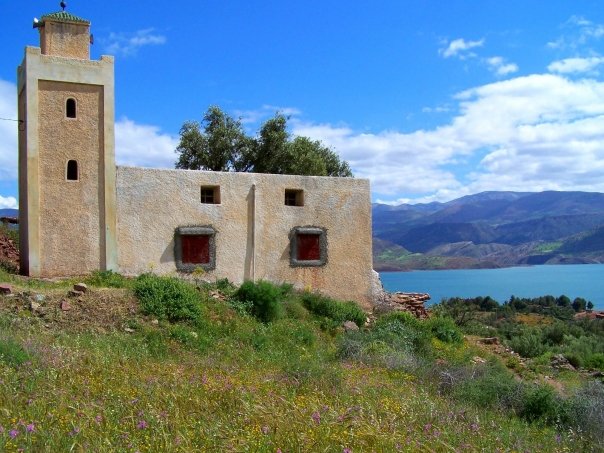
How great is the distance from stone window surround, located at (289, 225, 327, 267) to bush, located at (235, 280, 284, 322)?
8.29ft

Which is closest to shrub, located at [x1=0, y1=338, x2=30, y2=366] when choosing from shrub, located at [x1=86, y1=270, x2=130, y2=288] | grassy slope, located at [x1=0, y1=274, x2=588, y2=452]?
grassy slope, located at [x1=0, y1=274, x2=588, y2=452]

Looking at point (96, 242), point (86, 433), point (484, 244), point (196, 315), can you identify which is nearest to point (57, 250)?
point (96, 242)

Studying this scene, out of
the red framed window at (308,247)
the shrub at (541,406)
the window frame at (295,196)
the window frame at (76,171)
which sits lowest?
the shrub at (541,406)

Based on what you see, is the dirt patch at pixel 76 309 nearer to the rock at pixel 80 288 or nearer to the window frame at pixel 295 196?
the rock at pixel 80 288

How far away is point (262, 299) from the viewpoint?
17.1 m

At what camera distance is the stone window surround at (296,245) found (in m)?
19.8

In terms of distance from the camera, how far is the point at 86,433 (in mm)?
5285

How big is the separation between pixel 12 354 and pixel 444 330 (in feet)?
46.7

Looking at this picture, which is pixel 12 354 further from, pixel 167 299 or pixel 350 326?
pixel 350 326

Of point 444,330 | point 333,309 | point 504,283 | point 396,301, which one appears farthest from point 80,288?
point 504,283

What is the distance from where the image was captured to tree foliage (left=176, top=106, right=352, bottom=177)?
2794cm

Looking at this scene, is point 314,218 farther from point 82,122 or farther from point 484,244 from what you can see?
point 484,244

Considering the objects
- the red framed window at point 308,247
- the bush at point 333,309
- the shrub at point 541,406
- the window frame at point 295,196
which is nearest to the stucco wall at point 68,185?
the window frame at point 295,196

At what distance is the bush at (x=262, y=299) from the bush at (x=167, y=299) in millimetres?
1497
